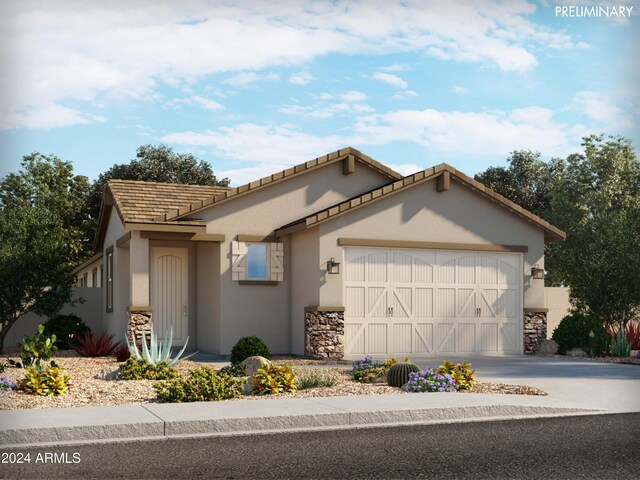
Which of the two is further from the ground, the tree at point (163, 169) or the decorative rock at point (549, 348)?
the tree at point (163, 169)

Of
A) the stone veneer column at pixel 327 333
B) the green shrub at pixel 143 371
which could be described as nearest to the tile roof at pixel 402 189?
the stone veneer column at pixel 327 333

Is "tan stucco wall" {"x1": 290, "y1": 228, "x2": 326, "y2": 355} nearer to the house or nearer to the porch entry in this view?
the house

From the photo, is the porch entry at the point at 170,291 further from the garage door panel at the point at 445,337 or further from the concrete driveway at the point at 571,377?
the concrete driveway at the point at 571,377

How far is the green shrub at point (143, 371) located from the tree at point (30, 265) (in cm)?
932

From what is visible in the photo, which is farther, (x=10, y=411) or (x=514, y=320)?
(x=514, y=320)

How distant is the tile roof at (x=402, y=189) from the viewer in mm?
19828

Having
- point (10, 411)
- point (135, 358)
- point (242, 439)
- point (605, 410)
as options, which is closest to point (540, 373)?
point (605, 410)

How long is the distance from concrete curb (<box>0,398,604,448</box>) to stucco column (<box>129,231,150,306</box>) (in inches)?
366

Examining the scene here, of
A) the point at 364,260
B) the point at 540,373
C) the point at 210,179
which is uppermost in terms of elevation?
the point at 210,179

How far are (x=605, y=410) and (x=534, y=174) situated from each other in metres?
33.7

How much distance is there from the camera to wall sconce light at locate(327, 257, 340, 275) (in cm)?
1972

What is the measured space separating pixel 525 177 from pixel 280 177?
82.7 feet

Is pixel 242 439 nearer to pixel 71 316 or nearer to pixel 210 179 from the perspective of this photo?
pixel 71 316

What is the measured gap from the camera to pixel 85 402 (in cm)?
1175
